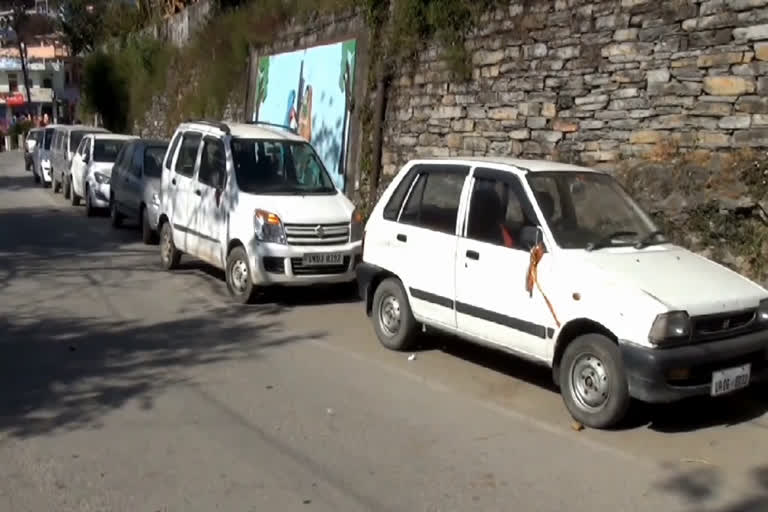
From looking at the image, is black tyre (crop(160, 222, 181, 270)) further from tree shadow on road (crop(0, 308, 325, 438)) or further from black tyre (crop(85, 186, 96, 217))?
black tyre (crop(85, 186, 96, 217))

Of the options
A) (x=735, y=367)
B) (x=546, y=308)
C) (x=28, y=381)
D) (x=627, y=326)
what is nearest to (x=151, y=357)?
(x=28, y=381)

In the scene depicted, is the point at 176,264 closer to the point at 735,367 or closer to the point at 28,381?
the point at 28,381

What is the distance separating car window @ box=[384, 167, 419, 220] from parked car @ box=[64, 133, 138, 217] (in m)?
11.5

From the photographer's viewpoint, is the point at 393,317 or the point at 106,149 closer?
the point at 393,317

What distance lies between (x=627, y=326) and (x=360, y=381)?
2.35 metres

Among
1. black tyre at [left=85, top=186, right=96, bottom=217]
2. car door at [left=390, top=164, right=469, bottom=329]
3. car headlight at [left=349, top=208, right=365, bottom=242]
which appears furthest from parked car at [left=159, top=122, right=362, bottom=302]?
black tyre at [left=85, top=186, right=96, bottom=217]

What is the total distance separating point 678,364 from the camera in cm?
593

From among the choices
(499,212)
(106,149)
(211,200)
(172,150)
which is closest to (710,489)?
(499,212)

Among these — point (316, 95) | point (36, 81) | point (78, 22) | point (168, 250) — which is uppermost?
point (78, 22)

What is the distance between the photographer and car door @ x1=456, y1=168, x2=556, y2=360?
22.4 feet

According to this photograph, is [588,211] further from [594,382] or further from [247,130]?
[247,130]

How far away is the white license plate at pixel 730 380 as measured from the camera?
616 centimetres

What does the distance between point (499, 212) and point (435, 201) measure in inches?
34.4

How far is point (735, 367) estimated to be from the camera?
6.28m
